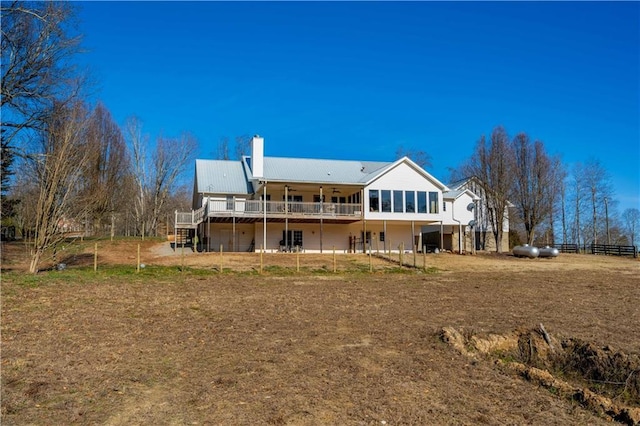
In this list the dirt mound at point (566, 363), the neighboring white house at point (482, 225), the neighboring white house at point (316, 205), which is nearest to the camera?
the dirt mound at point (566, 363)

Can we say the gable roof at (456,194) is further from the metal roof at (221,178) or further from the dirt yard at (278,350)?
the dirt yard at (278,350)

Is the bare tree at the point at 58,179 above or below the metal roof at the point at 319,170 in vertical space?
below

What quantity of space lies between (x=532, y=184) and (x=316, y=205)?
70.5 feet

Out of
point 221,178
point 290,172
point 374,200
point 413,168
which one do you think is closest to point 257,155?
point 290,172

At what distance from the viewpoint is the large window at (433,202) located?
34.2 meters

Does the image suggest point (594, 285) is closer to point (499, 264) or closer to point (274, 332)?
point (499, 264)

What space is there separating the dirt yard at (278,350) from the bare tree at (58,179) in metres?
2.25

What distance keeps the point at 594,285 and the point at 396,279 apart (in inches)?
311

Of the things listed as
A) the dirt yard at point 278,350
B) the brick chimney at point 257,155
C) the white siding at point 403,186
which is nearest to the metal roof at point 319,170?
the brick chimney at point 257,155

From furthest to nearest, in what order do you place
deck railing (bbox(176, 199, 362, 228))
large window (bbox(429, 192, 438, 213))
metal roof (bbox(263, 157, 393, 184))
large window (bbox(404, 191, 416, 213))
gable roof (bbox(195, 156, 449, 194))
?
large window (bbox(429, 192, 438, 213)) < large window (bbox(404, 191, 416, 213)) < gable roof (bbox(195, 156, 449, 194)) < metal roof (bbox(263, 157, 393, 184)) < deck railing (bbox(176, 199, 362, 228))

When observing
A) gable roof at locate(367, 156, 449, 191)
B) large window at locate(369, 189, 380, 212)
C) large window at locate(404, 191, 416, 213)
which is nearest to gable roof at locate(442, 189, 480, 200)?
gable roof at locate(367, 156, 449, 191)

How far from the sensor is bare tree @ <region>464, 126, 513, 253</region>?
38062 millimetres

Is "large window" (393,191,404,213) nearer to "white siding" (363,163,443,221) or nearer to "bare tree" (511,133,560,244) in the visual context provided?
"white siding" (363,163,443,221)

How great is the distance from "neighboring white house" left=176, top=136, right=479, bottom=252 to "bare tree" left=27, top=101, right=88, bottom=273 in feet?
42.6
